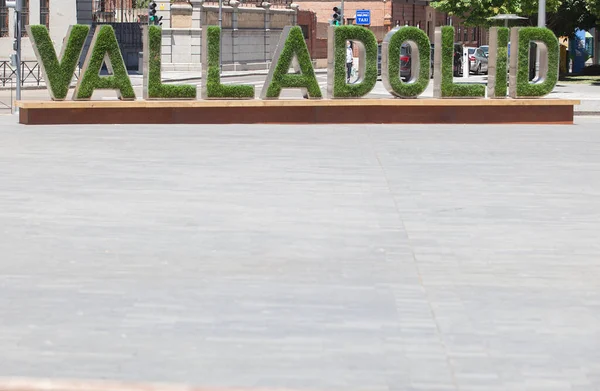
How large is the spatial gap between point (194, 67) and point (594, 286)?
174 feet

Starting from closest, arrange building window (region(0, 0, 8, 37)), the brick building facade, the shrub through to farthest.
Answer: building window (region(0, 0, 8, 37)) < the shrub < the brick building facade

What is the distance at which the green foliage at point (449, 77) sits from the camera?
24.7 metres

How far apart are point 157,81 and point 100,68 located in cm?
126

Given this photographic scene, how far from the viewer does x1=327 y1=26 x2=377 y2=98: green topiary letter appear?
2436cm

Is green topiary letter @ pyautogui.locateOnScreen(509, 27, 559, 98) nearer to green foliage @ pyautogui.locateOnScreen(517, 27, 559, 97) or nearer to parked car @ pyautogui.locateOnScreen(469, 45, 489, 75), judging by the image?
green foliage @ pyautogui.locateOnScreen(517, 27, 559, 97)

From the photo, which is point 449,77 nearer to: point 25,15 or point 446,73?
point 446,73

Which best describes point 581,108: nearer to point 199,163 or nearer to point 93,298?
point 199,163

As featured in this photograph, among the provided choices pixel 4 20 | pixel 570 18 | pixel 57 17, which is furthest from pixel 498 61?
pixel 57 17

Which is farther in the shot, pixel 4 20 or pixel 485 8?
pixel 4 20

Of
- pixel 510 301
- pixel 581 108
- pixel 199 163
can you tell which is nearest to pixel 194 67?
pixel 581 108

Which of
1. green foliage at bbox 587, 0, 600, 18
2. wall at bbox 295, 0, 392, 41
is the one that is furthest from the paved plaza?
wall at bbox 295, 0, 392, 41

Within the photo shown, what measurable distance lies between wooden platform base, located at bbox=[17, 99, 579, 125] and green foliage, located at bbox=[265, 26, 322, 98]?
0.96ft

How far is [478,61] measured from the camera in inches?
2354

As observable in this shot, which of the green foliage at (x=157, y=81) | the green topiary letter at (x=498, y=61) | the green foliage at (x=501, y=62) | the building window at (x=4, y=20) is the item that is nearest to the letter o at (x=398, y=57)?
the green topiary letter at (x=498, y=61)
